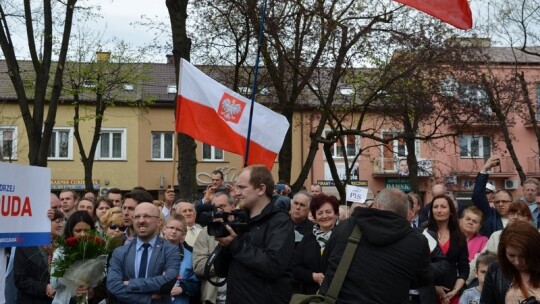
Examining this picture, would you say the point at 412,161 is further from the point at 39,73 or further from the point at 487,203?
the point at 487,203

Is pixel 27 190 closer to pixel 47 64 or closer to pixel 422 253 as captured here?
pixel 422 253

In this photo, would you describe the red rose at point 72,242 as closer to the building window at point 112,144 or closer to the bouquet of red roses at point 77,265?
the bouquet of red roses at point 77,265

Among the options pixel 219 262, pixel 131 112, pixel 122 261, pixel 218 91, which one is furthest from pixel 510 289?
pixel 131 112

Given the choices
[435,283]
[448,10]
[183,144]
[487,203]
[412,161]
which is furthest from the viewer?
[412,161]

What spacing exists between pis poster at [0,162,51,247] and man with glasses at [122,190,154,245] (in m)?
2.49

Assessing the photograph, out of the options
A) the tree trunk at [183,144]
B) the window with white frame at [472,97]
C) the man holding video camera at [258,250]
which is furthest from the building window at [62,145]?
the man holding video camera at [258,250]

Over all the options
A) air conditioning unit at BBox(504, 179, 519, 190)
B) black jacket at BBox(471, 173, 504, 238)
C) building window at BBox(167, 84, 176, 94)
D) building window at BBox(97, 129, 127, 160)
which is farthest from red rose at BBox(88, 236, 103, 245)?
air conditioning unit at BBox(504, 179, 519, 190)

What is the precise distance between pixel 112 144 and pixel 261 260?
134 ft

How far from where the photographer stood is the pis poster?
548 cm

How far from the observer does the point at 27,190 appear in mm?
5812

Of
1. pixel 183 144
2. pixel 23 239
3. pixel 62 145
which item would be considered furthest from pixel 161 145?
pixel 23 239

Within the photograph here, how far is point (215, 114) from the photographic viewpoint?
37.4 feet

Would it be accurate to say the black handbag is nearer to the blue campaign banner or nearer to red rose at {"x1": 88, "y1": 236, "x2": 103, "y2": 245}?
the blue campaign banner

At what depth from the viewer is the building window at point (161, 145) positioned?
45.7m
